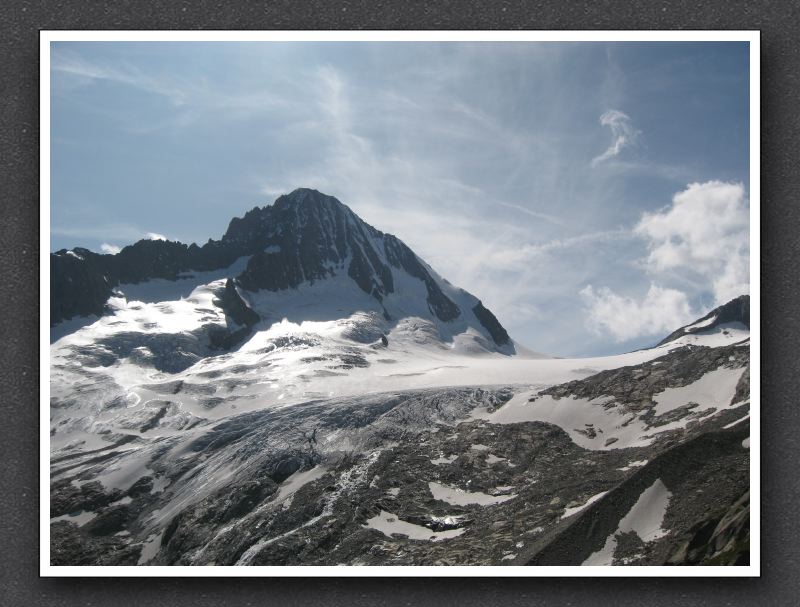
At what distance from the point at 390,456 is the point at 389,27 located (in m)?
8.52

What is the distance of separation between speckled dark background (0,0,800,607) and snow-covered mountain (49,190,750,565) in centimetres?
38

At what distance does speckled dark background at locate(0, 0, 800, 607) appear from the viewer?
7883 mm

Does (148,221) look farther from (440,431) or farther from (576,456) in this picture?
(576,456)

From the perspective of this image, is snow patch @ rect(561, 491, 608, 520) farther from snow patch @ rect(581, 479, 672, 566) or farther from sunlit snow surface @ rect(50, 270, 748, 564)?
sunlit snow surface @ rect(50, 270, 748, 564)

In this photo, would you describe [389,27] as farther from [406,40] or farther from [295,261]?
[295,261]

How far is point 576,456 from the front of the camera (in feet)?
44.4

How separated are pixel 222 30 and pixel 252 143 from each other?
2.65m

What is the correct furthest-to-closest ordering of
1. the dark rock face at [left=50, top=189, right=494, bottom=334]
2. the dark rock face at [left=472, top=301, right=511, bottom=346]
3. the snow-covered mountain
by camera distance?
the dark rock face at [left=50, top=189, right=494, bottom=334]
the dark rock face at [left=472, top=301, right=511, bottom=346]
the snow-covered mountain

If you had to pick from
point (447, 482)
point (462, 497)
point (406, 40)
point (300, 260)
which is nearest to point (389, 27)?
point (406, 40)

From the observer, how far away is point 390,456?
1385cm

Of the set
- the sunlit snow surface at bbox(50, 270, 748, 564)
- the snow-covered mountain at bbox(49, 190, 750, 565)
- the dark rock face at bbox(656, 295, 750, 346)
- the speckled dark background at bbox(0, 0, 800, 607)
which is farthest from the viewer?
the sunlit snow surface at bbox(50, 270, 748, 564)

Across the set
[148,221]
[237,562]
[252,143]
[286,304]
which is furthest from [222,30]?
[286,304]

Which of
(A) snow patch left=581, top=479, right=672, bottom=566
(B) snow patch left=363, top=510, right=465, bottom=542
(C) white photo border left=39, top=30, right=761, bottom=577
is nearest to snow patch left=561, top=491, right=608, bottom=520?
(A) snow patch left=581, top=479, right=672, bottom=566

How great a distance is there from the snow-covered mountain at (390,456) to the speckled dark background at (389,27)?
0.38 metres
